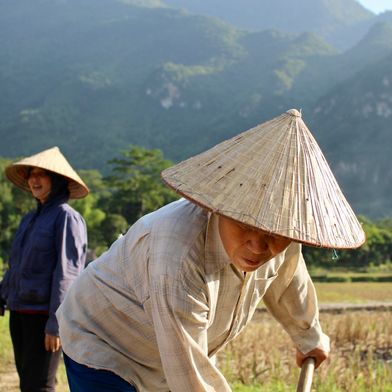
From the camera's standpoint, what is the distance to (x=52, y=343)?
9.74ft

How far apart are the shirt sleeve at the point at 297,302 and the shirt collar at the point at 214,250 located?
444 mm

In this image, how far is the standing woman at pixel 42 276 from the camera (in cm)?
303

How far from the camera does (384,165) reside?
3696 inches

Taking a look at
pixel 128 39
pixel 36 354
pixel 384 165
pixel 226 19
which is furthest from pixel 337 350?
pixel 226 19

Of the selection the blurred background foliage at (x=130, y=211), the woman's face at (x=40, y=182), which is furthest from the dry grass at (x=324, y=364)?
the blurred background foliage at (x=130, y=211)

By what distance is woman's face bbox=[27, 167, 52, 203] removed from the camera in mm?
3293

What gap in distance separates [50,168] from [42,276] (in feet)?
1.83

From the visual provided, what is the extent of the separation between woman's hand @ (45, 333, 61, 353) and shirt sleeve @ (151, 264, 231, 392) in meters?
1.45

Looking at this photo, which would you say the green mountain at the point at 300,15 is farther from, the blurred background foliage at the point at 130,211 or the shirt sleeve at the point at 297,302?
the shirt sleeve at the point at 297,302

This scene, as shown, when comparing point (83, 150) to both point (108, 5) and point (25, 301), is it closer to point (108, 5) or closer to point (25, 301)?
point (108, 5)

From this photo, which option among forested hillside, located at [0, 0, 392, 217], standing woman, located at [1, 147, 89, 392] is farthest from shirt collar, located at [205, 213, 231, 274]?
forested hillside, located at [0, 0, 392, 217]

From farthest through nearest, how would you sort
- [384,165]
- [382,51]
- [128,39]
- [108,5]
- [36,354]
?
[108,5], [128,39], [382,51], [384,165], [36,354]

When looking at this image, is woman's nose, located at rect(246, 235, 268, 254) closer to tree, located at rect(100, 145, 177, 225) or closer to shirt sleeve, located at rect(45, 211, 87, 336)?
shirt sleeve, located at rect(45, 211, 87, 336)

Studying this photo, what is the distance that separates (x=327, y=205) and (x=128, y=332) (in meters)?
0.70
